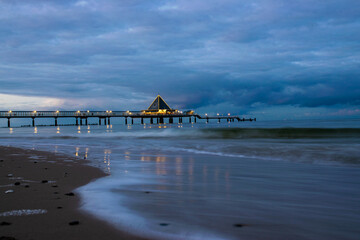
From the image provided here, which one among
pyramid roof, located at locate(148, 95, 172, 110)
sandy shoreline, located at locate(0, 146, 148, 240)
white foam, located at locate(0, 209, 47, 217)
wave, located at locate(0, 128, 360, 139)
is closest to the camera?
sandy shoreline, located at locate(0, 146, 148, 240)

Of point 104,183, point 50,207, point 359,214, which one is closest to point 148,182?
point 104,183

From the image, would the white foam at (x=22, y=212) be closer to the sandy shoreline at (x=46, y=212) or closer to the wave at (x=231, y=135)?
the sandy shoreline at (x=46, y=212)

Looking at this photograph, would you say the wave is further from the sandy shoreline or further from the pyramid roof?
the pyramid roof

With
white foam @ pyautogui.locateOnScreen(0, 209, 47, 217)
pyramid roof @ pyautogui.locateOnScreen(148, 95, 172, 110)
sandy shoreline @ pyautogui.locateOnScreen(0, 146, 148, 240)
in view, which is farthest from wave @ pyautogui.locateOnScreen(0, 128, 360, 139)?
pyramid roof @ pyautogui.locateOnScreen(148, 95, 172, 110)

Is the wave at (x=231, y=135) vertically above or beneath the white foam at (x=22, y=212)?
beneath

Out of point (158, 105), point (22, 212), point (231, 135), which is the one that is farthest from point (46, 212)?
point (158, 105)

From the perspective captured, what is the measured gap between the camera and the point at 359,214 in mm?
4152

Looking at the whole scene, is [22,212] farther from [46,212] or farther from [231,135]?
[231,135]

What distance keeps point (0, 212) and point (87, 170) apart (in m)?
4.36

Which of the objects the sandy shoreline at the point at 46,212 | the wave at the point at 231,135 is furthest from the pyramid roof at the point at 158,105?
the sandy shoreline at the point at 46,212

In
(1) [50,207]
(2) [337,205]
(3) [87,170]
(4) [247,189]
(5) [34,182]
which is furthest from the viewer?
(3) [87,170]

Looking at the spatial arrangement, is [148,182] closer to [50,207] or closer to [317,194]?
[50,207]

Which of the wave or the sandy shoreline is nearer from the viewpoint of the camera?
the sandy shoreline

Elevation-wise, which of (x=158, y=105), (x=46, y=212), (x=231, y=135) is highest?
(x=158, y=105)
